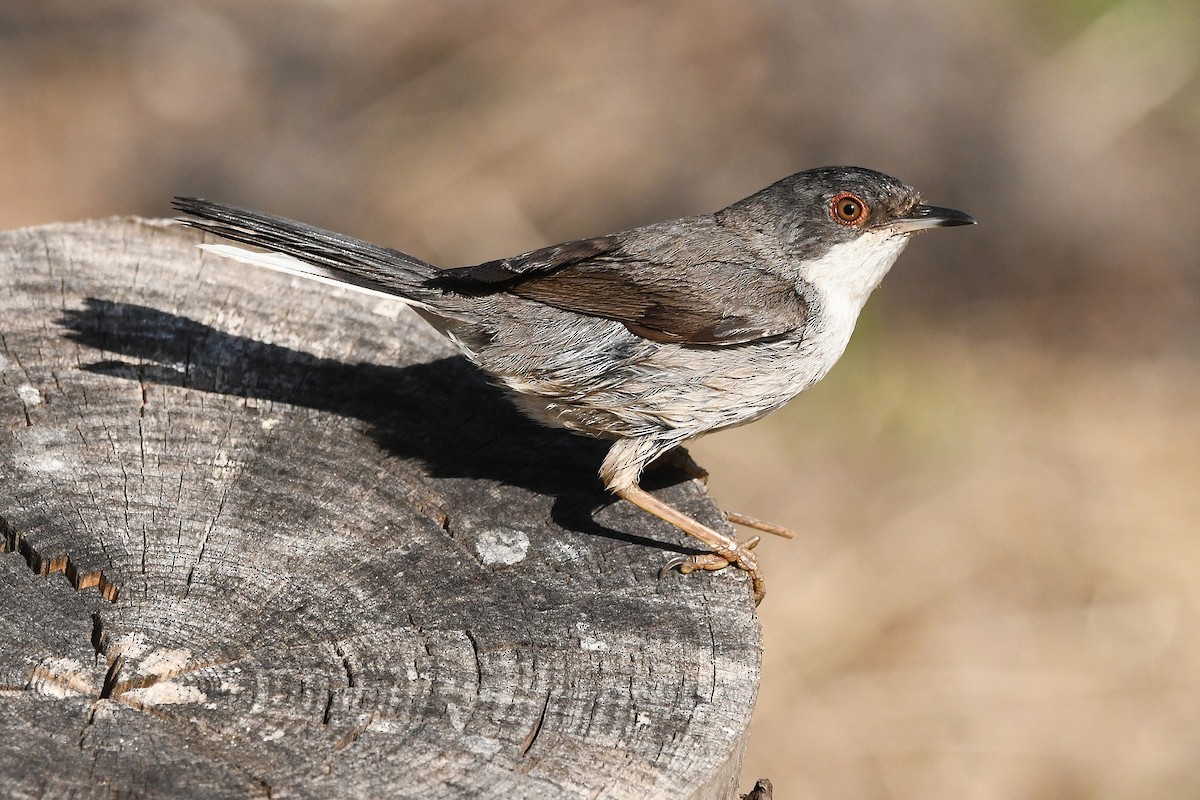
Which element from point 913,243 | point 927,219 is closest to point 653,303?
point 927,219

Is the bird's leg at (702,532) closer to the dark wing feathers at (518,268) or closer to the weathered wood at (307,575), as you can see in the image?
the weathered wood at (307,575)

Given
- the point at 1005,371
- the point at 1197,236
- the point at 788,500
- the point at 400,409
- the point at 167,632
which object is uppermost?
the point at 1197,236

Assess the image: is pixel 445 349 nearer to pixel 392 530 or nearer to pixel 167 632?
pixel 392 530

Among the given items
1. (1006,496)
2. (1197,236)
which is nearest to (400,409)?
(1006,496)

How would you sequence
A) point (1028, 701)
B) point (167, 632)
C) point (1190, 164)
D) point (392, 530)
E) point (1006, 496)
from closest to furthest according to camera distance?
point (167, 632) < point (392, 530) < point (1028, 701) < point (1006, 496) < point (1190, 164)

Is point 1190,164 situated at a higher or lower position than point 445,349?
higher

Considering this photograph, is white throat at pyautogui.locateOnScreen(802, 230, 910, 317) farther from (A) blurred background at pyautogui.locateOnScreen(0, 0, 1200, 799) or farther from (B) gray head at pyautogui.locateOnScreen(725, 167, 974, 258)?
(A) blurred background at pyautogui.locateOnScreen(0, 0, 1200, 799)

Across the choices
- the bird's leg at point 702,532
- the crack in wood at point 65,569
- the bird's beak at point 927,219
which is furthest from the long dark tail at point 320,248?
the bird's beak at point 927,219

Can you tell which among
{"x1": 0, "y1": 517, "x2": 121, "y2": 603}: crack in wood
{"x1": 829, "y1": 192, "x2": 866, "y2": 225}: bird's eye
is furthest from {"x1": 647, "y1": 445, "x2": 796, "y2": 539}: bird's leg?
{"x1": 0, "y1": 517, "x2": 121, "y2": 603}: crack in wood
